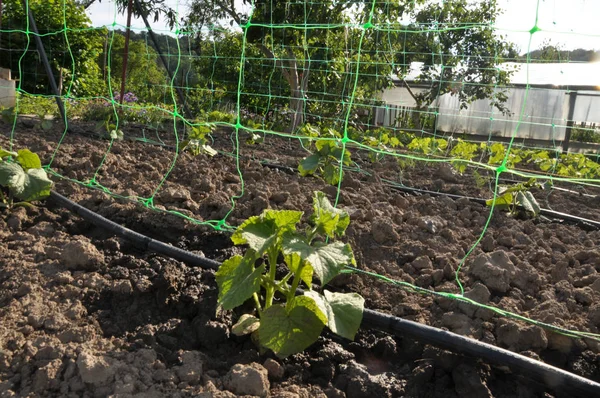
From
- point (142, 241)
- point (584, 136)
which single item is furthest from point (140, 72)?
point (142, 241)

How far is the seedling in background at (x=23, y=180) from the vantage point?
244 cm

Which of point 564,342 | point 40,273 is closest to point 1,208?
point 40,273

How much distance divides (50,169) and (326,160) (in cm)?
156

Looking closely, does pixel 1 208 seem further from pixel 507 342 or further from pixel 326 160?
pixel 507 342

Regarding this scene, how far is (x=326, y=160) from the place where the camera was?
3.24 meters

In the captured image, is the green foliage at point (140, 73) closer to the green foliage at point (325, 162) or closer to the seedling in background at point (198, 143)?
the seedling in background at point (198, 143)

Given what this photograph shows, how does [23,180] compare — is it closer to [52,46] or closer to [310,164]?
[310,164]

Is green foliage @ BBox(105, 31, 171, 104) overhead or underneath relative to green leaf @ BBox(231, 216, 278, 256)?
overhead

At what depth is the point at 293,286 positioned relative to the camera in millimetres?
1654

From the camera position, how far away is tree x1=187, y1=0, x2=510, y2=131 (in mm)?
6609

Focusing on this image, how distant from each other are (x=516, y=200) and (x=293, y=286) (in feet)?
5.95

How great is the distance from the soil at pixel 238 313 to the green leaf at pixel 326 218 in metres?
0.34

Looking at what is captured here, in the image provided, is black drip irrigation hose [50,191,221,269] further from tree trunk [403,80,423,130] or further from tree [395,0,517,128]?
tree trunk [403,80,423,130]

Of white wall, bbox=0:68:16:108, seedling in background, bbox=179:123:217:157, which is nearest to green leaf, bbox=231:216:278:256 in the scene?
seedling in background, bbox=179:123:217:157
